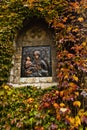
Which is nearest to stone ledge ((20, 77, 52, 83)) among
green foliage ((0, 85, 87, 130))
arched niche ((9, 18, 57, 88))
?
arched niche ((9, 18, 57, 88))

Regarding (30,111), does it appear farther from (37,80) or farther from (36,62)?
(36,62)

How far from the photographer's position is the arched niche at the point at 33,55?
592cm

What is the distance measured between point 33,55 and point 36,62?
0.66 feet

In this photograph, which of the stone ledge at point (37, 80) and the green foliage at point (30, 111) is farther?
the stone ledge at point (37, 80)

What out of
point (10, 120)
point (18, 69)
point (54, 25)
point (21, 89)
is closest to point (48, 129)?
point (10, 120)

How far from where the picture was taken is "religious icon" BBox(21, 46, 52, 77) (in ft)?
19.6

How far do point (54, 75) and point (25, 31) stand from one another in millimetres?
1419

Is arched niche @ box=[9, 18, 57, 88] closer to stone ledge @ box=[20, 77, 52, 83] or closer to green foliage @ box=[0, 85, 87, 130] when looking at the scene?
stone ledge @ box=[20, 77, 52, 83]

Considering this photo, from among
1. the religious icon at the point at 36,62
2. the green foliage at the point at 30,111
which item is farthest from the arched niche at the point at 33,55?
the green foliage at the point at 30,111

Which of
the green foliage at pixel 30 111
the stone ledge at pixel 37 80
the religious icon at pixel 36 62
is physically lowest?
the green foliage at pixel 30 111

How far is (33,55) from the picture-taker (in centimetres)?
613

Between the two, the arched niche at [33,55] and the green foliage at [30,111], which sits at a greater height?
the arched niche at [33,55]

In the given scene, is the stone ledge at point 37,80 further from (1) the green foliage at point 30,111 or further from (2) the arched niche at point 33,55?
(1) the green foliage at point 30,111

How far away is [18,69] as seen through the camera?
20.0ft
